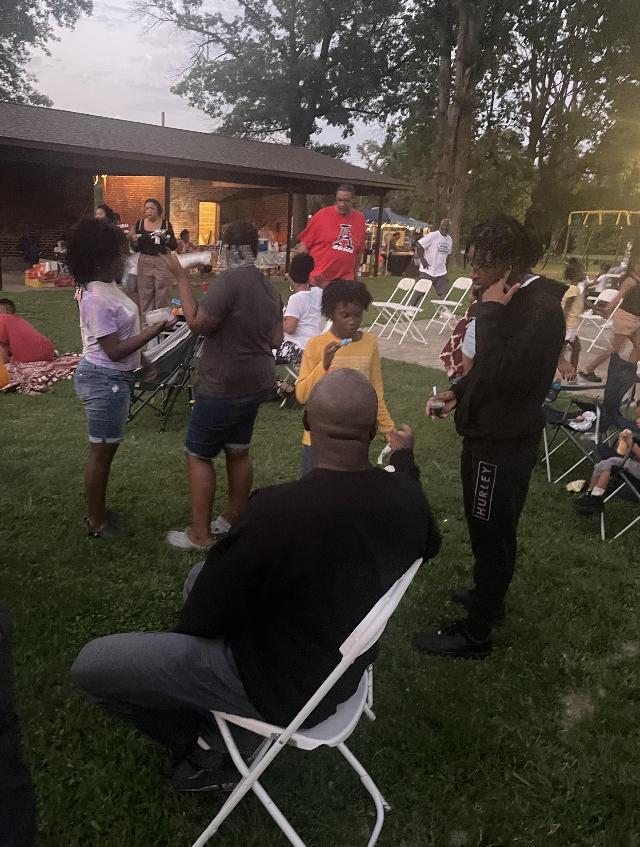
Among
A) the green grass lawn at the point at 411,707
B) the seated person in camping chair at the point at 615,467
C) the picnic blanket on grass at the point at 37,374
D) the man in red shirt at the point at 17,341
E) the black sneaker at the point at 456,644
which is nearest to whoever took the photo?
the green grass lawn at the point at 411,707

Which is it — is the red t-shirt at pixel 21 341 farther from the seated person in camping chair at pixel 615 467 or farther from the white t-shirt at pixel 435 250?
the white t-shirt at pixel 435 250

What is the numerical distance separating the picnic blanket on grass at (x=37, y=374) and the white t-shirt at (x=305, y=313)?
8.25 ft

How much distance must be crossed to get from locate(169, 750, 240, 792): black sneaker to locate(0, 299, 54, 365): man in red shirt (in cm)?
621

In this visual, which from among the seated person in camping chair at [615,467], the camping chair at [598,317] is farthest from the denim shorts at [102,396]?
the camping chair at [598,317]

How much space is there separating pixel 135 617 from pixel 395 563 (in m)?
1.92

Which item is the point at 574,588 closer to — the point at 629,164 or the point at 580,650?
the point at 580,650

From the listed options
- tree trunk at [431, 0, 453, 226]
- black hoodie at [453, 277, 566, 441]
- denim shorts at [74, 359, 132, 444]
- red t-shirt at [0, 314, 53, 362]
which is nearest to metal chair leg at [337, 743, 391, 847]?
black hoodie at [453, 277, 566, 441]

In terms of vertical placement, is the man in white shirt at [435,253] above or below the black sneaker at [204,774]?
above

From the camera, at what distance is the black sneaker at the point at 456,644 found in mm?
2930

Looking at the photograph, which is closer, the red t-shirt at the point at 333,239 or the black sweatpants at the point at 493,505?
the black sweatpants at the point at 493,505

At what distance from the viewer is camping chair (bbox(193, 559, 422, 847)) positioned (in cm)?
153

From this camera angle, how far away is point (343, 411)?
1.71 m

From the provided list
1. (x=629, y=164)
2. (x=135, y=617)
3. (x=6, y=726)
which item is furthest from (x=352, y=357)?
(x=629, y=164)

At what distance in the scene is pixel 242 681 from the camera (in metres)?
1.75
